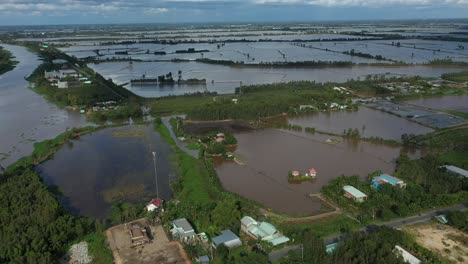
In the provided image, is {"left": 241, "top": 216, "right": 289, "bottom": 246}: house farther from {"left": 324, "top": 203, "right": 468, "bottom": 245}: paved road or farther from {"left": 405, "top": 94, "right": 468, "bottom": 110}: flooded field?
{"left": 405, "top": 94, "right": 468, "bottom": 110}: flooded field

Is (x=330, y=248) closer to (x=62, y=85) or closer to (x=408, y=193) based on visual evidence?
(x=408, y=193)

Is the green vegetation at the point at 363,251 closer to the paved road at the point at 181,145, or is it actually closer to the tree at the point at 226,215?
the tree at the point at 226,215

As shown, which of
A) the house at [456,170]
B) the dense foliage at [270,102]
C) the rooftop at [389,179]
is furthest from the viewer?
the dense foliage at [270,102]

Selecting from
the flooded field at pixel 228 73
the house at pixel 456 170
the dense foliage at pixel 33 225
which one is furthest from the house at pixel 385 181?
the flooded field at pixel 228 73

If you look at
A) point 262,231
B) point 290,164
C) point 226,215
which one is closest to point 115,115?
point 290,164

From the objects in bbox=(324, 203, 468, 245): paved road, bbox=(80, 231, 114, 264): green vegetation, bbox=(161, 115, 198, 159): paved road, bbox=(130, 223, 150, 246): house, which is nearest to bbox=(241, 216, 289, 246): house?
bbox=(324, 203, 468, 245): paved road

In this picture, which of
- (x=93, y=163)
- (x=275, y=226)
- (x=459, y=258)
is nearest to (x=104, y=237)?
(x=275, y=226)

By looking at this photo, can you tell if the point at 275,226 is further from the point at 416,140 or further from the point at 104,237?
the point at 416,140
